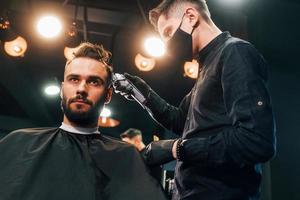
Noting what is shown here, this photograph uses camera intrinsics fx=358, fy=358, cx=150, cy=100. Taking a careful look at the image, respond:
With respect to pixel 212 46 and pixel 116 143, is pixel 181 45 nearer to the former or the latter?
pixel 212 46

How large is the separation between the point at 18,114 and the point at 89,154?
804cm

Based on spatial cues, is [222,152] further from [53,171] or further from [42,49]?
[42,49]

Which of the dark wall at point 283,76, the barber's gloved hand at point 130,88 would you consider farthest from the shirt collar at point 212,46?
the dark wall at point 283,76

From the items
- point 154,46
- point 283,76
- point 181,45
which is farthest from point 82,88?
point 283,76

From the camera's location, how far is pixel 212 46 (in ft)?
5.35

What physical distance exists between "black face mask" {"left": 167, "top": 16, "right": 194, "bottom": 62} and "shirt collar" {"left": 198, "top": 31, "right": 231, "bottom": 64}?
61mm

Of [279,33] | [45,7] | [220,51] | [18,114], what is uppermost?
[45,7]

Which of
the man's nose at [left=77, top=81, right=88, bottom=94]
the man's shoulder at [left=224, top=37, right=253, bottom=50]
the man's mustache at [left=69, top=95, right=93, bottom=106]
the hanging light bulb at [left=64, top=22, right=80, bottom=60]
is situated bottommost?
the man's mustache at [left=69, top=95, right=93, bottom=106]

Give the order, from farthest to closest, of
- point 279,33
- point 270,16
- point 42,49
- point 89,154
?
1. point 42,49
2. point 279,33
3. point 270,16
4. point 89,154

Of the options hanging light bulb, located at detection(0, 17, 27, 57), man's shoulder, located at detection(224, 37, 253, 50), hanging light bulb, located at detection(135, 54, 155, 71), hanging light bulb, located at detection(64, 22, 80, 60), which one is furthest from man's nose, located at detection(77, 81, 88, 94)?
hanging light bulb, located at detection(135, 54, 155, 71)

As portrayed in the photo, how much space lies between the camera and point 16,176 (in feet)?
5.10

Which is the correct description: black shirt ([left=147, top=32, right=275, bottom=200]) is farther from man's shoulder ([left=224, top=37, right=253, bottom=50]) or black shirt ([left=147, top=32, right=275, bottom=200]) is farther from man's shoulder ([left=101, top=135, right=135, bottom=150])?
man's shoulder ([left=101, top=135, right=135, bottom=150])

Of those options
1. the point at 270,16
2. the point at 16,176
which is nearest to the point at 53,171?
the point at 16,176

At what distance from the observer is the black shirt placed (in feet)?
4.20
